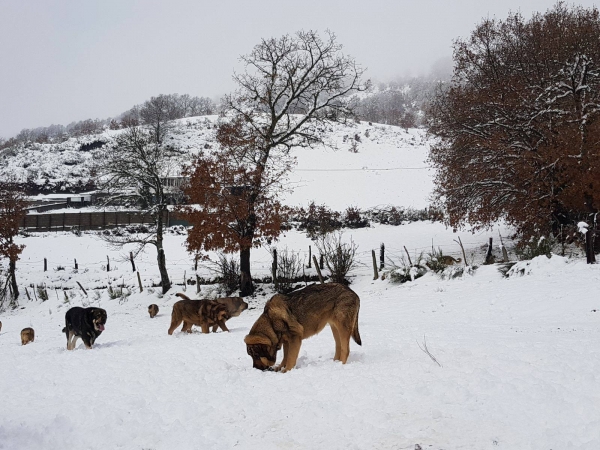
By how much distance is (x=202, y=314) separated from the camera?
11.2 meters

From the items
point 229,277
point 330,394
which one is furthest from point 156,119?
point 330,394

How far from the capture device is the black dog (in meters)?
9.71

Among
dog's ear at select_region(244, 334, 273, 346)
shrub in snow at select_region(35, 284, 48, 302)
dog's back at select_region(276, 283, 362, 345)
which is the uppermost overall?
dog's back at select_region(276, 283, 362, 345)

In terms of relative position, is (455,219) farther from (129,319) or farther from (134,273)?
(134,273)

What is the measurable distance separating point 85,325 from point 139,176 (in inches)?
540

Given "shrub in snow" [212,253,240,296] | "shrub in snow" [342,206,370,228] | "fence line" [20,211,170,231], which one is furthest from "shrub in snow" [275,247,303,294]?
"fence line" [20,211,170,231]

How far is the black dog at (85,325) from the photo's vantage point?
382 inches

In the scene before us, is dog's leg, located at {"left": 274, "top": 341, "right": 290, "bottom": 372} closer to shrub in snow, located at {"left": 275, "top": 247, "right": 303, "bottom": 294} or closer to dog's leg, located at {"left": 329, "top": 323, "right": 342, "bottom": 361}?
dog's leg, located at {"left": 329, "top": 323, "right": 342, "bottom": 361}

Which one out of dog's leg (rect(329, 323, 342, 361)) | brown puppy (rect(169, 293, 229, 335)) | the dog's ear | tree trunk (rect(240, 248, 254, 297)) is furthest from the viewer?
tree trunk (rect(240, 248, 254, 297))

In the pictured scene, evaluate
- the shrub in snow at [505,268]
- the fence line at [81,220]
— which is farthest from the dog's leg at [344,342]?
the fence line at [81,220]

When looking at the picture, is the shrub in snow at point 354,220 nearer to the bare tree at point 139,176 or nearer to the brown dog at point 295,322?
the bare tree at point 139,176

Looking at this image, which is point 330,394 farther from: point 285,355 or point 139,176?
point 139,176

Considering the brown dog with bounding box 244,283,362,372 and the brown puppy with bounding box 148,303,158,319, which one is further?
the brown puppy with bounding box 148,303,158,319

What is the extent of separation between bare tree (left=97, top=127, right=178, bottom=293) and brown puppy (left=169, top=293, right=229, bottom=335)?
11.3 m
